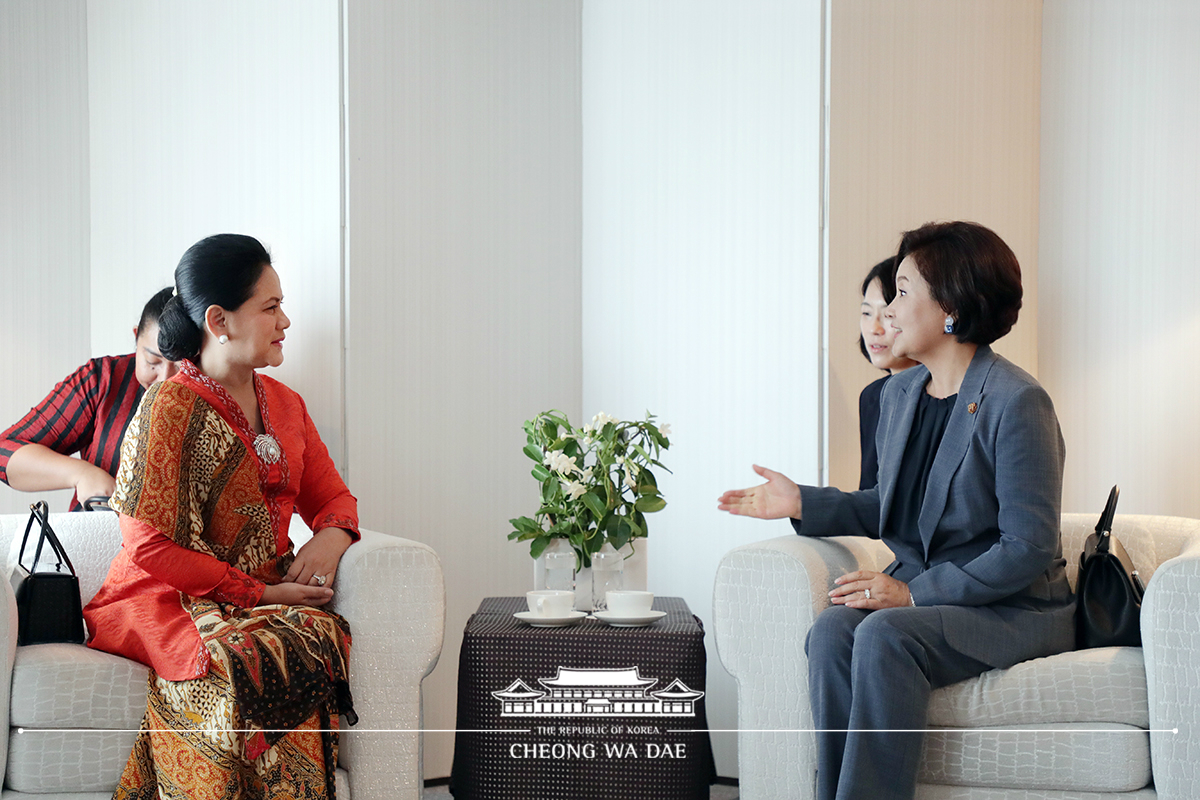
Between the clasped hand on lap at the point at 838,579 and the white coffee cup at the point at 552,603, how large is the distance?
0.38m

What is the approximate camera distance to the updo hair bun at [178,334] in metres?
2.26

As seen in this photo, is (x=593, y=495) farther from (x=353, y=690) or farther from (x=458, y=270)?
(x=458, y=270)

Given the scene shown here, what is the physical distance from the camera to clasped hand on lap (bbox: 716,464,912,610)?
79.8 inches

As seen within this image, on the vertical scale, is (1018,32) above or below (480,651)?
above

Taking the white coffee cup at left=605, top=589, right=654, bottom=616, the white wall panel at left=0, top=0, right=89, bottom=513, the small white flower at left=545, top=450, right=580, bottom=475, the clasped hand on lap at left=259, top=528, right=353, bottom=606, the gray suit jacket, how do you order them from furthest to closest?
the white wall panel at left=0, top=0, right=89, bottom=513 < the small white flower at left=545, top=450, right=580, bottom=475 < the white coffee cup at left=605, top=589, right=654, bottom=616 < the clasped hand on lap at left=259, top=528, right=353, bottom=606 < the gray suit jacket

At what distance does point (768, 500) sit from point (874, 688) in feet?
1.79

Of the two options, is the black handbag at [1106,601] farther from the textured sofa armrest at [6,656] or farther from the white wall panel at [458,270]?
the textured sofa armrest at [6,656]

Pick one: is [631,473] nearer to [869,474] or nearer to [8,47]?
[869,474]

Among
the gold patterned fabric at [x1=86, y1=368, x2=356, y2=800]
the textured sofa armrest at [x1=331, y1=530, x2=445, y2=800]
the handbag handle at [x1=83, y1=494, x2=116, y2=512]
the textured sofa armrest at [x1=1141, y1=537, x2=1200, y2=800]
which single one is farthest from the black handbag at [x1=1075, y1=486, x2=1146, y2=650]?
the handbag handle at [x1=83, y1=494, x2=116, y2=512]

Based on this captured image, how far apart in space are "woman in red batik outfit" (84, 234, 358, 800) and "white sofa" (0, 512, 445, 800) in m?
0.04

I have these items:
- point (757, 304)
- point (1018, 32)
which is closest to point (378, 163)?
point (757, 304)

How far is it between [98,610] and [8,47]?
2.06 meters

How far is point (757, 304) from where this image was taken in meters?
2.85

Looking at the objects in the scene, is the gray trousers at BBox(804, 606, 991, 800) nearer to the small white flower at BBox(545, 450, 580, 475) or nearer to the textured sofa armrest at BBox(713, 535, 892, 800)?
the textured sofa armrest at BBox(713, 535, 892, 800)
